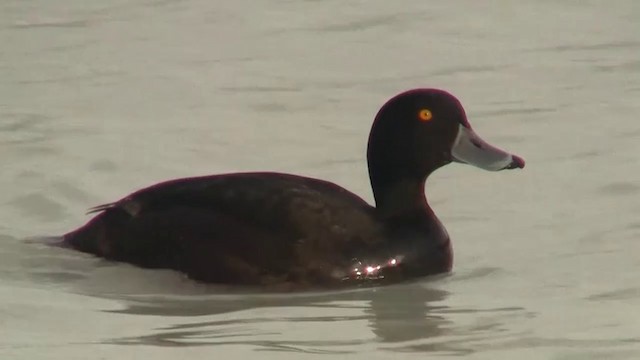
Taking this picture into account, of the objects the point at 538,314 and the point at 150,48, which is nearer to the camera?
the point at 538,314

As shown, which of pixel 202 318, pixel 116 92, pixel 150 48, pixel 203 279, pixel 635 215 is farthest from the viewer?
pixel 150 48

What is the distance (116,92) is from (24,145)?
1.39 metres

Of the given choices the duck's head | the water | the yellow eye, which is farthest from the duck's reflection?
the yellow eye

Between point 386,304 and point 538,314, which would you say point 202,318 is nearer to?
A: point 386,304

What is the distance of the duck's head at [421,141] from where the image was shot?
779cm

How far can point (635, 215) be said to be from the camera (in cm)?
850

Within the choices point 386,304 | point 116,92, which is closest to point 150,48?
point 116,92

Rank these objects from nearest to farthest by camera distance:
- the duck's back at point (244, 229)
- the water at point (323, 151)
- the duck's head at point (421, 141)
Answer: the water at point (323, 151) → the duck's back at point (244, 229) → the duck's head at point (421, 141)

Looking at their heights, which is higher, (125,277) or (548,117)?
(548,117)

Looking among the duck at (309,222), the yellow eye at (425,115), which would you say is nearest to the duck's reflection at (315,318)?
the duck at (309,222)

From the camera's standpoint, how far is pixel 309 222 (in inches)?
292

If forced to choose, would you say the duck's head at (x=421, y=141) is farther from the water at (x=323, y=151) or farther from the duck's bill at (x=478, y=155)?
the water at (x=323, y=151)

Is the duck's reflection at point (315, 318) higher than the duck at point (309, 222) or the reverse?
the reverse

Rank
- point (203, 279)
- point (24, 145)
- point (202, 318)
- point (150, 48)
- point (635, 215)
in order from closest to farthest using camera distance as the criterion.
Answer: point (202, 318)
point (203, 279)
point (635, 215)
point (24, 145)
point (150, 48)
